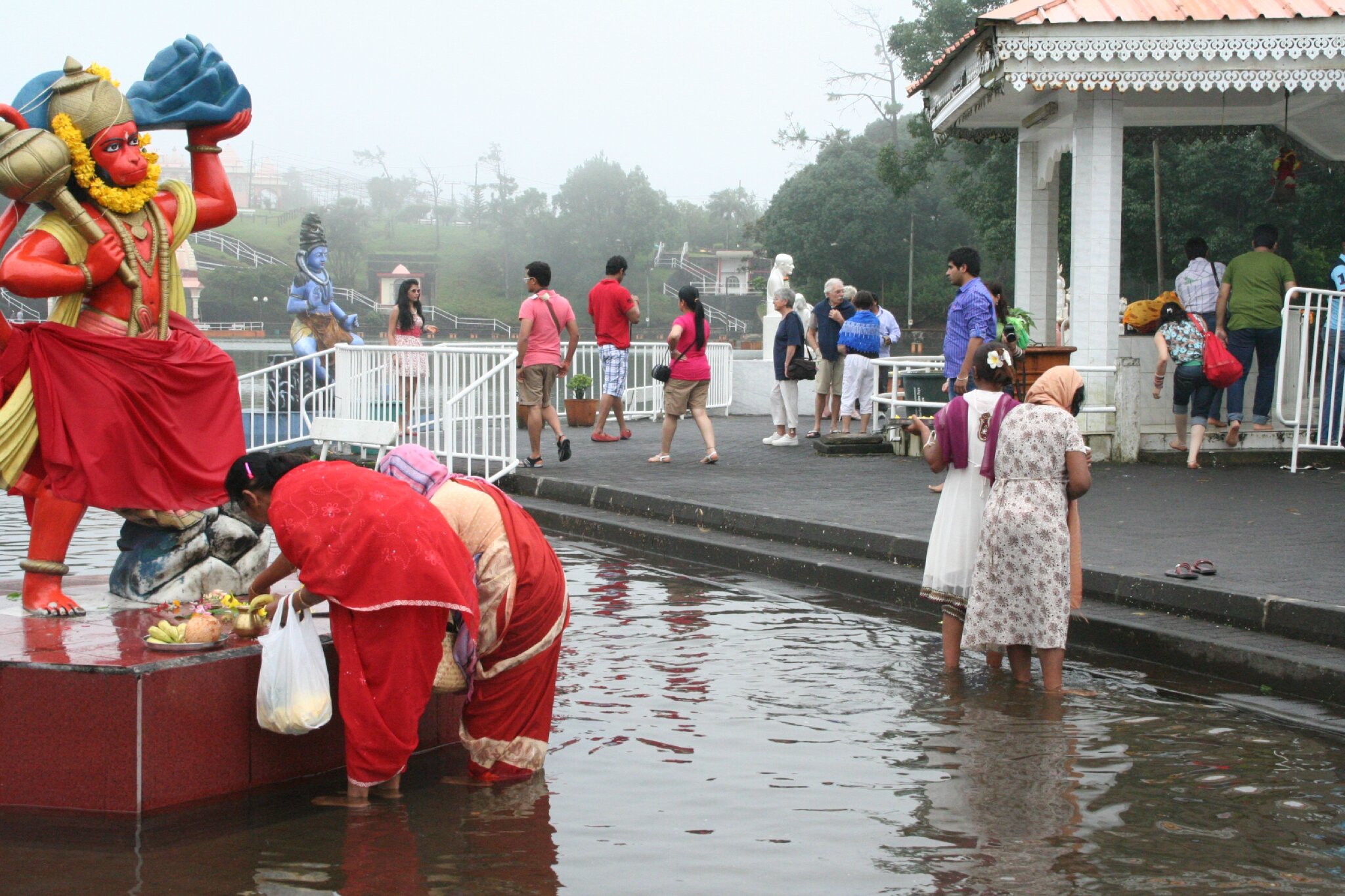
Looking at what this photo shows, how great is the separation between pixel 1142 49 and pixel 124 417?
31.2 feet

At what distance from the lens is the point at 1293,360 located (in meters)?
12.1

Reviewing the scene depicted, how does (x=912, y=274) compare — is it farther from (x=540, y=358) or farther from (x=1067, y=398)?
(x=1067, y=398)

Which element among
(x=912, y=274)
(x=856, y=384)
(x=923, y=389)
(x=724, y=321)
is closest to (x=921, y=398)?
(x=923, y=389)

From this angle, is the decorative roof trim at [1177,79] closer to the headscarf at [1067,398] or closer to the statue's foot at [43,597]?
the headscarf at [1067,398]

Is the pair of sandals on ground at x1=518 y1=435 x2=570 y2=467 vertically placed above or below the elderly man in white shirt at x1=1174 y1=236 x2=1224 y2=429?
below

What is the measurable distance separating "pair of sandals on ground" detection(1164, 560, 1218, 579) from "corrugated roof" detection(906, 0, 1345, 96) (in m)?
6.12

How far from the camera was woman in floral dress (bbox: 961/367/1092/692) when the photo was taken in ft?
18.9

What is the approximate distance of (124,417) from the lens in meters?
5.27

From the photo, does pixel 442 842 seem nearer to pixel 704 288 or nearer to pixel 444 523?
pixel 444 523

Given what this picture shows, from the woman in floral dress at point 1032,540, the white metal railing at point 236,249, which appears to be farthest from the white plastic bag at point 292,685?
A: the white metal railing at point 236,249

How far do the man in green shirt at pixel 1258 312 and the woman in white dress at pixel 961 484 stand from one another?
6478 millimetres

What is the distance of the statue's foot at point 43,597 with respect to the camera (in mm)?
5211

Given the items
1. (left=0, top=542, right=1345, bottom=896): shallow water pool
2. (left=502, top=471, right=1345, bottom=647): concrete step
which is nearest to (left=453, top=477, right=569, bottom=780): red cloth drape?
(left=0, top=542, right=1345, bottom=896): shallow water pool

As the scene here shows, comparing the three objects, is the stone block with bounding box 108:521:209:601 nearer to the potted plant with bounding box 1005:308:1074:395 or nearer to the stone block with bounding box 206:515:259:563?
the stone block with bounding box 206:515:259:563
